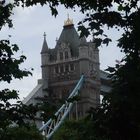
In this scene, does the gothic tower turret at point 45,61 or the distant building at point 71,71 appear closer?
the distant building at point 71,71

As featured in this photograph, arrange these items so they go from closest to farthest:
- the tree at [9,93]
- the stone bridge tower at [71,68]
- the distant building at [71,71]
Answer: the tree at [9,93] → the distant building at [71,71] → the stone bridge tower at [71,68]

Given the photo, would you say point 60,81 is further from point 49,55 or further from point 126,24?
point 126,24

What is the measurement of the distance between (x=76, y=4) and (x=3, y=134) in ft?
8.87

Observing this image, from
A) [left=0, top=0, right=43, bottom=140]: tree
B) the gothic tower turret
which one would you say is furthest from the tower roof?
[left=0, top=0, right=43, bottom=140]: tree

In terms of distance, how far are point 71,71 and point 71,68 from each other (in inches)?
45.3

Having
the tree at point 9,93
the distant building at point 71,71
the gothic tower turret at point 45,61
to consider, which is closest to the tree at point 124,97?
the tree at point 9,93

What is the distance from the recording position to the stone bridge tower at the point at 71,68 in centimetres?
11694

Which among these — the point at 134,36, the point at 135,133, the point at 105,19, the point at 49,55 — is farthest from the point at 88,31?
the point at 49,55

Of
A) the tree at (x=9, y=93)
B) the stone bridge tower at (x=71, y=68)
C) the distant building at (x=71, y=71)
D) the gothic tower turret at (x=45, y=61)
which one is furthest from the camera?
the gothic tower turret at (x=45, y=61)

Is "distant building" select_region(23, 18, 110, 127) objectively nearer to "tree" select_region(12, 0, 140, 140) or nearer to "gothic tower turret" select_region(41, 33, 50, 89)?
"gothic tower turret" select_region(41, 33, 50, 89)

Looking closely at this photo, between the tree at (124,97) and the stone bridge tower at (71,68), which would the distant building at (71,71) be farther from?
the tree at (124,97)

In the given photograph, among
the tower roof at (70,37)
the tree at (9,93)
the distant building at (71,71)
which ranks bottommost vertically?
the tree at (9,93)

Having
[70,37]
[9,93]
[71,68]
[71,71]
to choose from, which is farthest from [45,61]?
[9,93]

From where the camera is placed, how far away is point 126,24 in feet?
36.5
